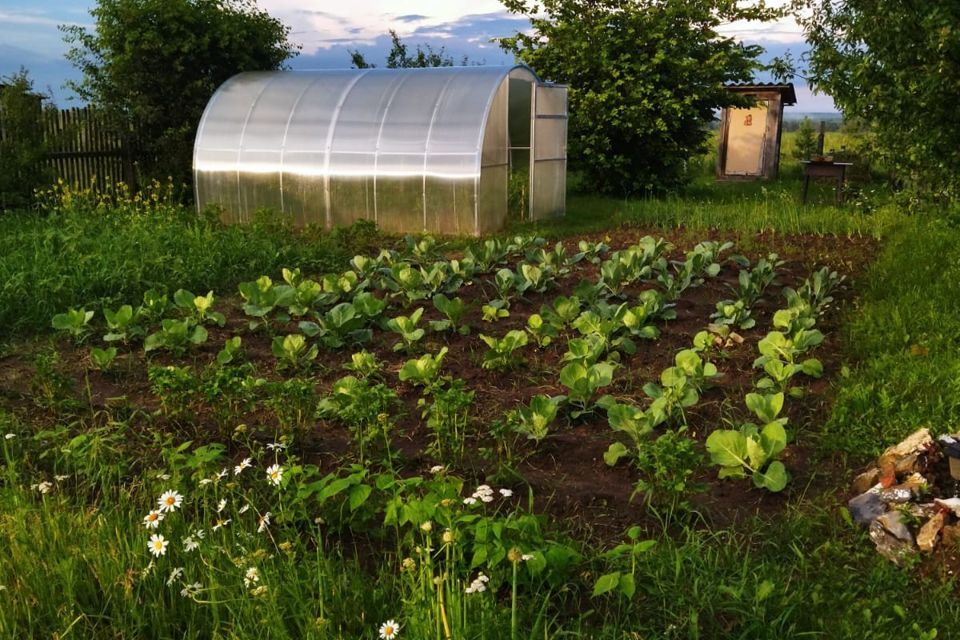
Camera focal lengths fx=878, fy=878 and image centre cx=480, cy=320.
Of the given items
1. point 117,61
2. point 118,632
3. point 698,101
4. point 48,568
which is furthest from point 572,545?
point 698,101

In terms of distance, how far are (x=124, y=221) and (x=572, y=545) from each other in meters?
8.75

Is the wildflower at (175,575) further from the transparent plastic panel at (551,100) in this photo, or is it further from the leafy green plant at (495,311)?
the transparent plastic panel at (551,100)

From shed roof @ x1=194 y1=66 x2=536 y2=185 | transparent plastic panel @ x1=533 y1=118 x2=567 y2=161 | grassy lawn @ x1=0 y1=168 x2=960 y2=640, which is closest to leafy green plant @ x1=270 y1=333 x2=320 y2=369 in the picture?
grassy lawn @ x1=0 y1=168 x2=960 y2=640

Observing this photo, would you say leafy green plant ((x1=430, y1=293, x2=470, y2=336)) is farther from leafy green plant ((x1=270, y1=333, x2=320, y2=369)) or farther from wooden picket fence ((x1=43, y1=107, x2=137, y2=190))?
wooden picket fence ((x1=43, y1=107, x2=137, y2=190))

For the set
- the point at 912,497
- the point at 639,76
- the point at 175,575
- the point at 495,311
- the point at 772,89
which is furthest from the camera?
the point at 772,89

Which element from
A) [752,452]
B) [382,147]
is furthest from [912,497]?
[382,147]

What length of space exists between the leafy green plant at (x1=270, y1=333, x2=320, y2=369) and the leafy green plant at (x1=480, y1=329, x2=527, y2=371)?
1042 mm

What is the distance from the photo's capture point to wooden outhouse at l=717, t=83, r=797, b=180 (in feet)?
76.4

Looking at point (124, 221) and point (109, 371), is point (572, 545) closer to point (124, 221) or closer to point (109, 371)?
point (109, 371)

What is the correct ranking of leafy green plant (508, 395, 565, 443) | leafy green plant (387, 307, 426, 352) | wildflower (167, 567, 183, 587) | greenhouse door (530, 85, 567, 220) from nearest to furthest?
wildflower (167, 567, 183, 587) < leafy green plant (508, 395, 565, 443) < leafy green plant (387, 307, 426, 352) < greenhouse door (530, 85, 567, 220)

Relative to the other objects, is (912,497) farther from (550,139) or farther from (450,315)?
(550,139)

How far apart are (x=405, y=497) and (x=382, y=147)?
9344mm

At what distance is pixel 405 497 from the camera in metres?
3.40

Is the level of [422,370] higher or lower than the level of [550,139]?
lower
